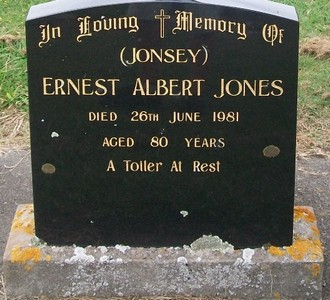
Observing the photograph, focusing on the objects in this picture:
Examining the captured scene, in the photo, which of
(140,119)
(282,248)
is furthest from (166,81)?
(282,248)

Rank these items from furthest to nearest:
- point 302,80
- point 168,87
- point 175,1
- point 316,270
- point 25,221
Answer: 1. point 302,80
2. point 25,221
3. point 316,270
4. point 168,87
5. point 175,1

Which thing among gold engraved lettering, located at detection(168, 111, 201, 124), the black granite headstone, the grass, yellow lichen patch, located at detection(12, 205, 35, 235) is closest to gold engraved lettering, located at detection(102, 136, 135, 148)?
the black granite headstone

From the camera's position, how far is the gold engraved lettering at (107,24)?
2818mm

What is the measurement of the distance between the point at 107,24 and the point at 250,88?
59cm

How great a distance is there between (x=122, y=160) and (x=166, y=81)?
367 mm

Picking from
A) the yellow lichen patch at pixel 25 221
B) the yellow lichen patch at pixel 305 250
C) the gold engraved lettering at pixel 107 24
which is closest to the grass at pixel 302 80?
the yellow lichen patch at pixel 25 221

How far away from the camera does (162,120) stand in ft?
9.66

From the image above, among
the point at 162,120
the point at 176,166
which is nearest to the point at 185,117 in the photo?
the point at 162,120

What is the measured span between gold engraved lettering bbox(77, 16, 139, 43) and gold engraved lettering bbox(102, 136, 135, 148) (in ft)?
1.38

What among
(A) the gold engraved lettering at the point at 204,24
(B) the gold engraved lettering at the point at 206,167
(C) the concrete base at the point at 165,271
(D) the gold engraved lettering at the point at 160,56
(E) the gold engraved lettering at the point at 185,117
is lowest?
(C) the concrete base at the point at 165,271

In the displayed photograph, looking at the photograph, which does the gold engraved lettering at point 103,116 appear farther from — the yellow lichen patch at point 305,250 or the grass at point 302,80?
the grass at point 302,80

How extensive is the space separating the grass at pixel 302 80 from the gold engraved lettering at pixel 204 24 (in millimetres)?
1944

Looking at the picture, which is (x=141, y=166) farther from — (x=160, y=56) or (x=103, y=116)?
(x=160, y=56)

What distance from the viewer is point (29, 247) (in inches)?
122
